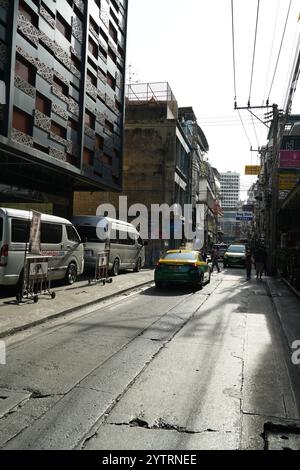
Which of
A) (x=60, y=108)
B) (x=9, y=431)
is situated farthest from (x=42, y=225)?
(x=9, y=431)

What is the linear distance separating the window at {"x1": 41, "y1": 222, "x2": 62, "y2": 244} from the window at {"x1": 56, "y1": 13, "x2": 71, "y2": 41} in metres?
9.19

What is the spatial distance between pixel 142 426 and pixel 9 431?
1.17m

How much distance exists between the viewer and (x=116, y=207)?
3544 cm

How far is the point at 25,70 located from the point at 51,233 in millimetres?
6292

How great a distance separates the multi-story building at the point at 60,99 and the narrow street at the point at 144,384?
832cm

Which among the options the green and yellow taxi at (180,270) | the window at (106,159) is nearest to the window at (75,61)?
the window at (106,159)

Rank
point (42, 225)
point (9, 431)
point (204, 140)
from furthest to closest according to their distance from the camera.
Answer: point (204, 140)
point (42, 225)
point (9, 431)

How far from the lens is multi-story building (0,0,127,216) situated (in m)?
14.7

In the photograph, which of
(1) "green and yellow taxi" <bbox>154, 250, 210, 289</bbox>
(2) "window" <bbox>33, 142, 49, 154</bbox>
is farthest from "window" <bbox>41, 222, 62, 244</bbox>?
(2) "window" <bbox>33, 142, 49, 154</bbox>

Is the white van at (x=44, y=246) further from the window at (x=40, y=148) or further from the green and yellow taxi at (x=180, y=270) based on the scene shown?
the window at (x=40, y=148)

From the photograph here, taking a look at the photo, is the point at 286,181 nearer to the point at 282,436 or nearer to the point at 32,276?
the point at 32,276

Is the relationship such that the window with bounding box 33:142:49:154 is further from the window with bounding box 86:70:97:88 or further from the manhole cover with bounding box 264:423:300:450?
the manhole cover with bounding box 264:423:300:450

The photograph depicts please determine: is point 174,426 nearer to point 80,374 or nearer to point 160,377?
point 160,377

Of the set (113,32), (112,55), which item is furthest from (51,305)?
(113,32)
